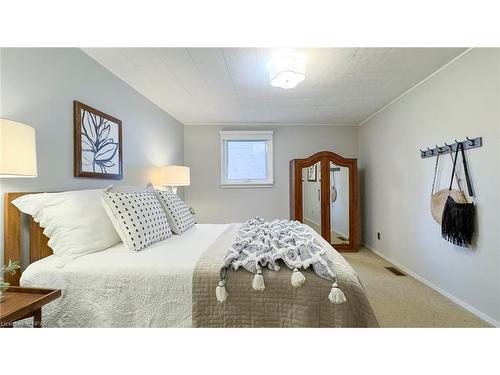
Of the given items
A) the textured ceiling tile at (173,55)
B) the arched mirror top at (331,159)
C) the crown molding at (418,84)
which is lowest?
the arched mirror top at (331,159)

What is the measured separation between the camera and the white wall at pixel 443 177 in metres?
1.69

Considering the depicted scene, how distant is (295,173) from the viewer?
3.58 metres

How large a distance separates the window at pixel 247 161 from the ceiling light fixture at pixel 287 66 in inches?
80.3

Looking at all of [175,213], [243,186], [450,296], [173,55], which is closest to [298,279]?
[175,213]

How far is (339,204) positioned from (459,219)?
175 centimetres

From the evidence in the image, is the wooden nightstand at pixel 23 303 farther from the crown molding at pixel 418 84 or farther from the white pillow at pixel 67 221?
the crown molding at pixel 418 84

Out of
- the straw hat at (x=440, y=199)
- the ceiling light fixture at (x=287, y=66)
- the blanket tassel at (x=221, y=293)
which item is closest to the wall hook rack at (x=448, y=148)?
the straw hat at (x=440, y=199)

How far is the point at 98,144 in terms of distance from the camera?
1961 millimetres

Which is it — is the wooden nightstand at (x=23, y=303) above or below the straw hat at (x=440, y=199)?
below

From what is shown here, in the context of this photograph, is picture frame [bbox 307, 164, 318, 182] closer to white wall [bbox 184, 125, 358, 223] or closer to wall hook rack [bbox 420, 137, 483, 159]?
white wall [bbox 184, 125, 358, 223]

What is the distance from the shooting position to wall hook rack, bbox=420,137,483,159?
177 centimetres
